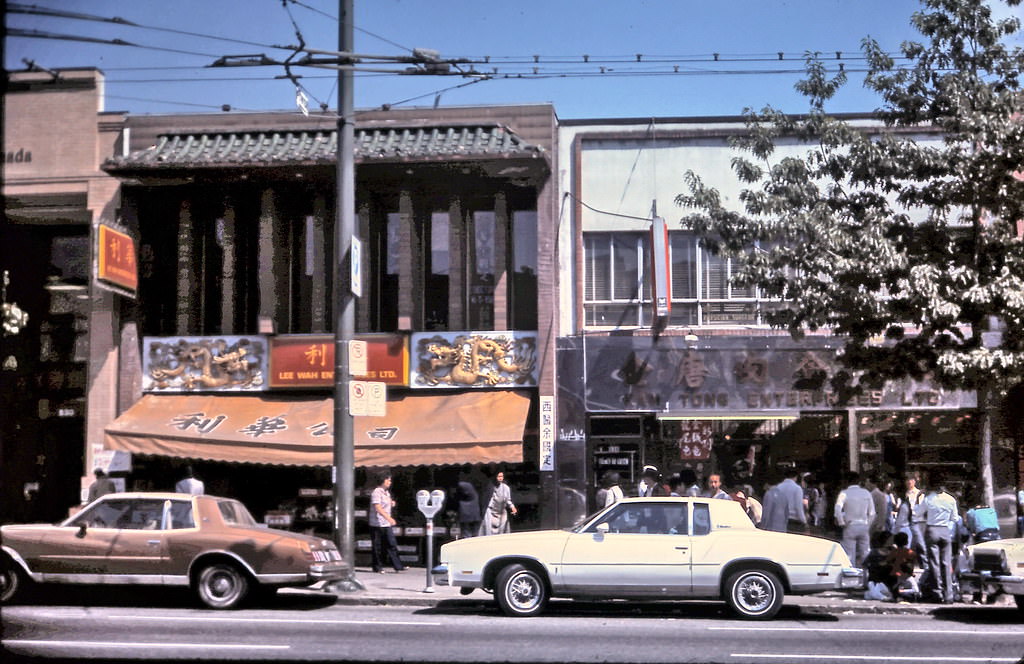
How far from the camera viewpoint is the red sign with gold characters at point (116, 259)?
67.8 feet

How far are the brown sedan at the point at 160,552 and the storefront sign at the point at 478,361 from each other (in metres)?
7.73

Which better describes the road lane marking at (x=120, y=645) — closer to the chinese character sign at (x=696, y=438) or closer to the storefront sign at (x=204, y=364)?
the storefront sign at (x=204, y=364)

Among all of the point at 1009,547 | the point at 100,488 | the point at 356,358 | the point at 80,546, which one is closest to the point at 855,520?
the point at 1009,547

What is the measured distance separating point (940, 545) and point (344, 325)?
30.7 feet

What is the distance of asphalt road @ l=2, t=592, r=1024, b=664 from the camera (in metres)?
10.4

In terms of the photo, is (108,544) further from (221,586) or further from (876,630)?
(876,630)

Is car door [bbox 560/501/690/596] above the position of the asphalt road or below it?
above

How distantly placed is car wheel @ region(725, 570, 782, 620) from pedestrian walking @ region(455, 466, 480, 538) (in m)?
7.25

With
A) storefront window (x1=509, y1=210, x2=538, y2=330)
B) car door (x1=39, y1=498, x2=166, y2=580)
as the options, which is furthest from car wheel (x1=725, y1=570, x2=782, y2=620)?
storefront window (x1=509, y1=210, x2=538, y2=330)

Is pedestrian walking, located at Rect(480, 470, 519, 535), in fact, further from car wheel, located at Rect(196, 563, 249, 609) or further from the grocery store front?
car wheel, located at Rect(196, 563, 249, 609)

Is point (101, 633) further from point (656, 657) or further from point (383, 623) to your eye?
point (656, 657)

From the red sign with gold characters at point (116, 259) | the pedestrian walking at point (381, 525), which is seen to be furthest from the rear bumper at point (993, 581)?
the red sign with gold characters at point (116, 259)

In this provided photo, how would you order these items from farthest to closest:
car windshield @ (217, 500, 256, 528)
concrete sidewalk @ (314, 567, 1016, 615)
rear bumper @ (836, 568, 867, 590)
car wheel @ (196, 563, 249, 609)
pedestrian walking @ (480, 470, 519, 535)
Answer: pedestrian walking @ (480, 470, 519, 535), concrete sidewalk @ (314, 567, 1016, 615), car windshield @ (217, 500, 256, 528), car wheel @ (196, 563, 249, 609), rear bumper @ (836, 568, 867, 590)

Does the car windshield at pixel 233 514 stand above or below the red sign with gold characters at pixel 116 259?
below
